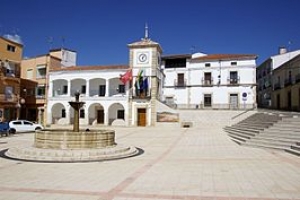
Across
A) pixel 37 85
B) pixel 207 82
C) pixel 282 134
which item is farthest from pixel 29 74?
pixel 282 134

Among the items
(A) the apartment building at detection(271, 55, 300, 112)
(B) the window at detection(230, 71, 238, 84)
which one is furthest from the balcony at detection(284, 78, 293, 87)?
(B) the window at detection(230, 71, 238, 84)

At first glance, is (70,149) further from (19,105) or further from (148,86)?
(19,105)

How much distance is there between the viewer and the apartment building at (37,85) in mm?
35250

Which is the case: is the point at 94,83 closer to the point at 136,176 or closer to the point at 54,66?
the point at 54,66

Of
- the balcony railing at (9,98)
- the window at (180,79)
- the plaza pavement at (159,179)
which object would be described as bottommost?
the plaza pavement at (159,179)

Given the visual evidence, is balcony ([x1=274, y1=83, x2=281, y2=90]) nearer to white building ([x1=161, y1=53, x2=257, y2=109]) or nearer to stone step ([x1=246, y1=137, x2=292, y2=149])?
white building ([x1=161, y1=53, x2=257, y2=109])

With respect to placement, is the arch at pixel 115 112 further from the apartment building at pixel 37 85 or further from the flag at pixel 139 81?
the apartment building at pixel 37 85

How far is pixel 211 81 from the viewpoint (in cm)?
3559

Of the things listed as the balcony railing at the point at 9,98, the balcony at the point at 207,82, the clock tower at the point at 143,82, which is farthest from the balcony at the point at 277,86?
the balcony railing at the point at 9,98

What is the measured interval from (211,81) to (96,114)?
48.0ft

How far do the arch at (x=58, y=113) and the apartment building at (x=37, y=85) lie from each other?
1004 mm

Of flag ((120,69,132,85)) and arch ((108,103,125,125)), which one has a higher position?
flag ((120,69,132,85))

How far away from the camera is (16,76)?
32625mm

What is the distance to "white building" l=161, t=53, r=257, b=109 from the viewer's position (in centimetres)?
3397
